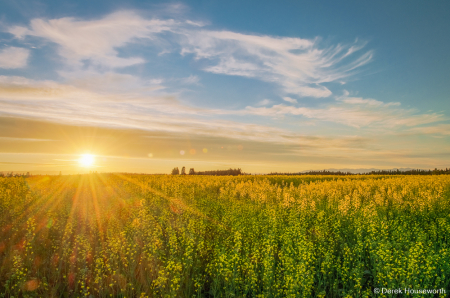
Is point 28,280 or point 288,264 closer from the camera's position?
point 288,264

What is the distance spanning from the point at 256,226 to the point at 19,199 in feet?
54.9

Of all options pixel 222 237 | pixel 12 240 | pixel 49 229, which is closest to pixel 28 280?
pixel 12 240

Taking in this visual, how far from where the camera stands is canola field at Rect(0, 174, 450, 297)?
644 cm

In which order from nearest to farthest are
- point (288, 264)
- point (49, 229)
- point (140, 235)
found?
point (288, 264)
point (140, 235)
point (49, 229)

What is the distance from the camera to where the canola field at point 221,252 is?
21.1 ft

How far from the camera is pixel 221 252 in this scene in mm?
6773

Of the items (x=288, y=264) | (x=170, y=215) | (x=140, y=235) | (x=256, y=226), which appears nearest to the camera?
(x=288, y=264)

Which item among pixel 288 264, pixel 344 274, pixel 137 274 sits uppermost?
pixel 288 264

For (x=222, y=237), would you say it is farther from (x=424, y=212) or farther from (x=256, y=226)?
(x=424, y=212)

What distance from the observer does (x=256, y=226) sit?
9.90 meters

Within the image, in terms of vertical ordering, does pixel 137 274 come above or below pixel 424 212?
below

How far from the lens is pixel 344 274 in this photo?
22.1ft

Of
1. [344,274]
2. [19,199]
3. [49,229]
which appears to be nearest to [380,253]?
Answer: [344,274]

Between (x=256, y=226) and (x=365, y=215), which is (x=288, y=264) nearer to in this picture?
(x=256, y=226)
